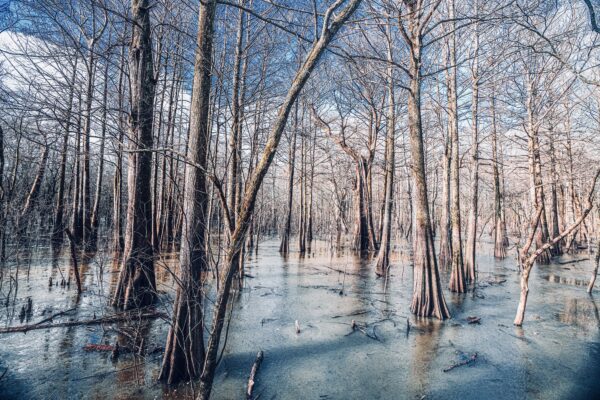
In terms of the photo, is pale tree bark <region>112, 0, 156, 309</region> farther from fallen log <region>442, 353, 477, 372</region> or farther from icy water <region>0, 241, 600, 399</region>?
fallen log <region>442, 353, 477, 372</region>

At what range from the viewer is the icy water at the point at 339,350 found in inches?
136

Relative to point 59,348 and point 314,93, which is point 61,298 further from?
point 314,93

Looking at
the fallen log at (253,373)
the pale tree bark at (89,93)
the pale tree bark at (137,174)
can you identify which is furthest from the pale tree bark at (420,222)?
the pale tree bark at (89,93)

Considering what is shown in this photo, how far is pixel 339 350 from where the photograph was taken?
4492 millimetres

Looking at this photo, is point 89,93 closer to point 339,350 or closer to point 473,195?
point 339,350

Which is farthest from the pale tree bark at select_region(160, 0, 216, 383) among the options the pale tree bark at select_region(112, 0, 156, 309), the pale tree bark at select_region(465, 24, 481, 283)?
the pale tree bark at select_region(465, 24, 481, 283)

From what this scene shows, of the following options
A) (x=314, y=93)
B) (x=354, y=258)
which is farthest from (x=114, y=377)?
(x=314, y=93)

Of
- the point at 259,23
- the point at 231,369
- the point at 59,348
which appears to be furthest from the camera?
the point at 259,23

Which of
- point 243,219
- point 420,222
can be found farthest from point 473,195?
point 243,219

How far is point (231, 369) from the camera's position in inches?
151

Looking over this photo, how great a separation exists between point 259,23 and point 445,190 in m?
9.21

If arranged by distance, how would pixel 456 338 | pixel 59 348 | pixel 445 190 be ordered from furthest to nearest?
pixel 445 190 < pixel 456 338 < pixel 59 348

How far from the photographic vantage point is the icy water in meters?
3.45

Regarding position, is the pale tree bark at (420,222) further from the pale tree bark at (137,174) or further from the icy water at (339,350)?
the pale tree bark at (137,174)
